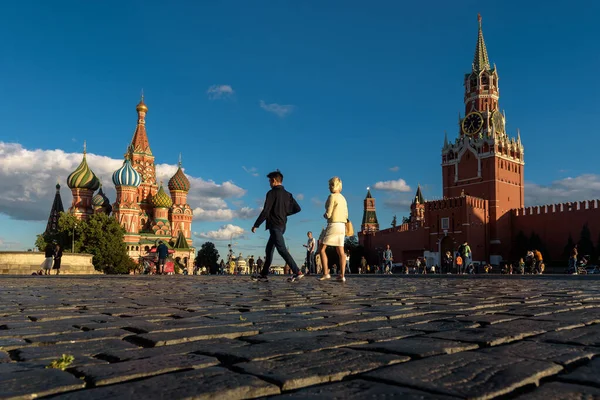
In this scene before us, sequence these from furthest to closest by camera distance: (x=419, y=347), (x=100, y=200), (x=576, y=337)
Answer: (x=100, y=200) < (x=576, y=337) < (x=419, y=347)

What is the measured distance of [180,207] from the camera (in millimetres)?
73250

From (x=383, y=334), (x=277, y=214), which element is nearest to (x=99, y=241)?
(x=277, y=214)

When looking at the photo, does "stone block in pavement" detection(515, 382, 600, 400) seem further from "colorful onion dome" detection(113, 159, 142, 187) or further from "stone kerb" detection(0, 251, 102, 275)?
"colorful onion dome" detection(113, 159, 142, 187)

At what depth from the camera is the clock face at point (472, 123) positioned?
64.9 m

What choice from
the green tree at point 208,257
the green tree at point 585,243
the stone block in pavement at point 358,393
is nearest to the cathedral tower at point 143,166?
the green tree at point 208,257

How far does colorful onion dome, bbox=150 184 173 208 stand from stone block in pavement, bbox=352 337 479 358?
69378 millimetres

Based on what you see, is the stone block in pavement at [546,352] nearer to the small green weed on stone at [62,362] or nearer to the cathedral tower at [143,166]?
the small green weed on stone at [62,362]

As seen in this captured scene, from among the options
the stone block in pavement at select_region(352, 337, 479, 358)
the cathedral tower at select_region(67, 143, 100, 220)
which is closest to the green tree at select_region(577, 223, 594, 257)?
the stone block in pavement at select_region(352, 337, 479, 358)

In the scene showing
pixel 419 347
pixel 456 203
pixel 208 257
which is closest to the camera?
pixel 419 347

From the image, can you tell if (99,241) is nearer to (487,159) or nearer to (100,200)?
(100,200)

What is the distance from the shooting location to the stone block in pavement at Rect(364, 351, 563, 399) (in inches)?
58.1

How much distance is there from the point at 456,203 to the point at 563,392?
55.4m

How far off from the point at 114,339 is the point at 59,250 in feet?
68.7

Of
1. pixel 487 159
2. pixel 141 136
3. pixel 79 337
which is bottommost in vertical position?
pixel 79 337
